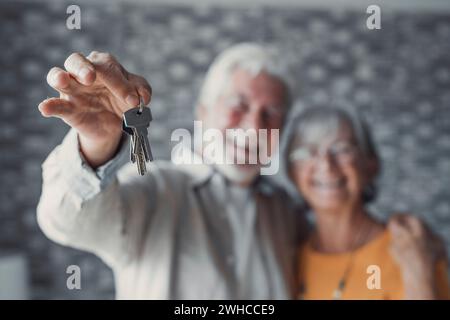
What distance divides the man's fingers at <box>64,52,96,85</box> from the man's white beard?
457 millimetres

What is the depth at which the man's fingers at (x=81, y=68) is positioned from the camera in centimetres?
39

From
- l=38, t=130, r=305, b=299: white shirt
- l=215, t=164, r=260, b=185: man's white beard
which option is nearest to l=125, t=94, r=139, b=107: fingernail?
l=38, t=130, r=305, b=299: white shirt

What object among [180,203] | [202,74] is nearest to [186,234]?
[180,203]

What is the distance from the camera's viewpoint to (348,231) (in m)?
0.86

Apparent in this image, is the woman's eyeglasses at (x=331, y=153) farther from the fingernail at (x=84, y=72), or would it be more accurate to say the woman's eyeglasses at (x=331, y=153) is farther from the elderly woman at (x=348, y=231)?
the fingernail at (x=84, y=72)

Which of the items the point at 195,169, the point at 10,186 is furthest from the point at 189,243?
the point at 10,186

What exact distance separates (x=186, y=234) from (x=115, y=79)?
0.40 m

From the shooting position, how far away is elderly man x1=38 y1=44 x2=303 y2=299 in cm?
52

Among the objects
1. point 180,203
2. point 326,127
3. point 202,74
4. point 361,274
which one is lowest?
point 361,274

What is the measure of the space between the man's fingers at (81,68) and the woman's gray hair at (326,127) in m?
0.52

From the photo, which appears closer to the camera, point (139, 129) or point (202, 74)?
point (139, 129)

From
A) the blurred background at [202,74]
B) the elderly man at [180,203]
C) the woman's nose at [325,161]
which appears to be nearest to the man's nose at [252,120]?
the elderly man at [180,203]

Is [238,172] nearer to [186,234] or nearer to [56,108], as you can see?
Answer: [186,234]

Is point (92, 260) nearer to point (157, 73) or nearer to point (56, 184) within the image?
point (157, 73)
